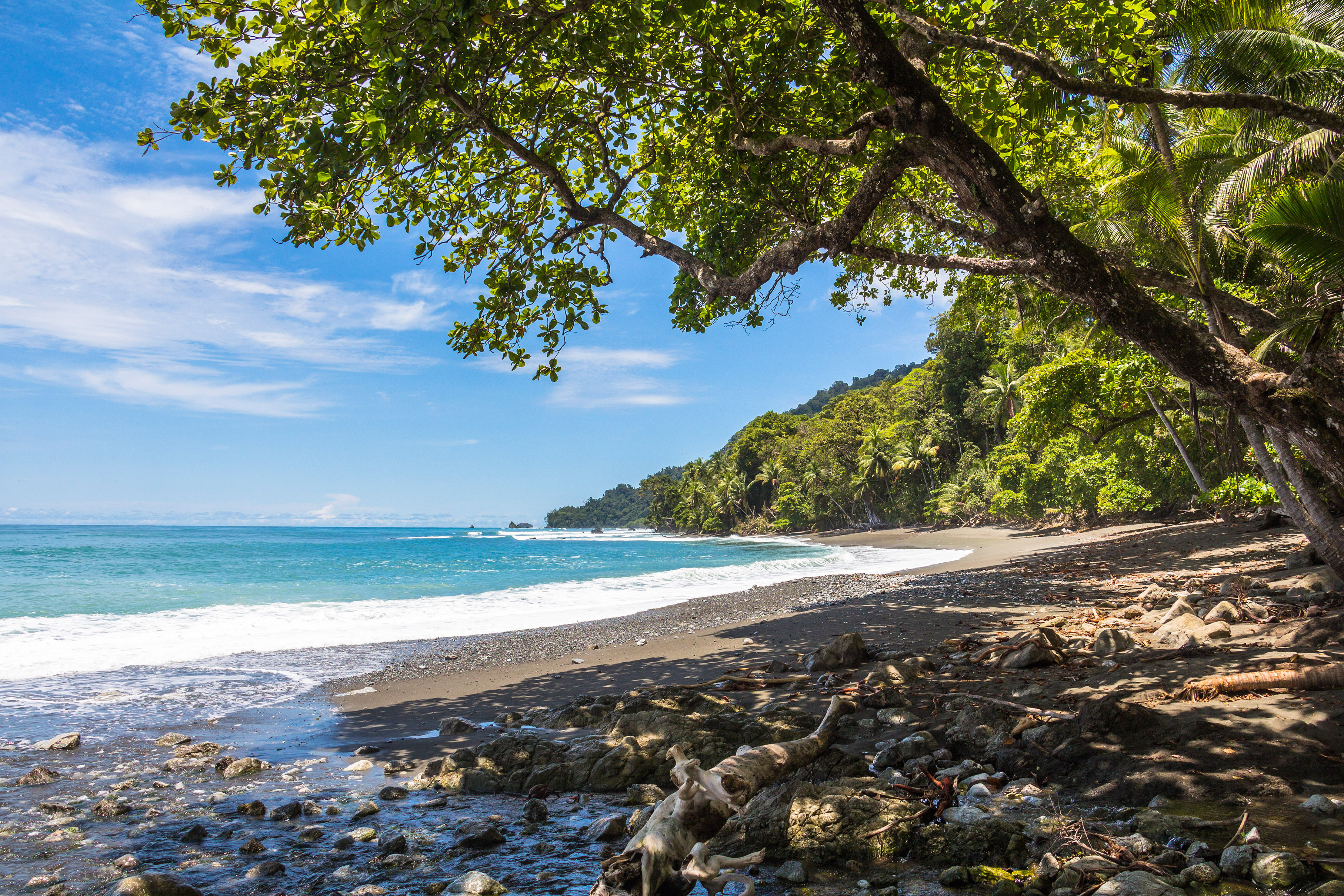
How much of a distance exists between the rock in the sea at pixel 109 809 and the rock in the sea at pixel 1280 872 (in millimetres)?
5604

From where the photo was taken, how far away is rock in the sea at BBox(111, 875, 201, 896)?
8.61 ft

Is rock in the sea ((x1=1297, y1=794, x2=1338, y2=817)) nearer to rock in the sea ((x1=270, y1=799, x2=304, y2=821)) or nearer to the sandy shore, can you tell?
the sandy shore

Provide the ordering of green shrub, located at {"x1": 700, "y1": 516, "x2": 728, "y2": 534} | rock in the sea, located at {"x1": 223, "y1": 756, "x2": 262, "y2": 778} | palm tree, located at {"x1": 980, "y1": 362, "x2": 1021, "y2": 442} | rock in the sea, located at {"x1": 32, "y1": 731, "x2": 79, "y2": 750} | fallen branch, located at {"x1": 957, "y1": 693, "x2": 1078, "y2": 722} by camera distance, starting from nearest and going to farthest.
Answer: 1. fallen branch, located at {"x1": 957, "y1": 693, "x2": 1078, "y2": 722}
2. rock in the sea, located at {"x1": 223, "y1": 756, "x2": 262, "y2": 778}
3. rock in the sea, located at {"x1": 32, "y1": 731, "x2": 79, "y2": 750}
4. palm tree, located at {"x1": 980, "y1": 362, "x2": 1021, "y2": 442}
5. green shrub, located at {"x1": 700, "y1": 516, "x2": 728, "y2": 534}

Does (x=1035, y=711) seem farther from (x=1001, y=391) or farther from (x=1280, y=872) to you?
(x=1001, y=391)

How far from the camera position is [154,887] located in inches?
106

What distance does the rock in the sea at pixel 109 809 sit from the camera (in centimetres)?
384

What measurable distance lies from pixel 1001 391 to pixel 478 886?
42407 millimetres

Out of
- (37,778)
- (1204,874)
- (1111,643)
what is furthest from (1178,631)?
(37,778)

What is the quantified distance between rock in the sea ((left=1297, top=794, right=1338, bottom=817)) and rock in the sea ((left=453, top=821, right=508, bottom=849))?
3.62m

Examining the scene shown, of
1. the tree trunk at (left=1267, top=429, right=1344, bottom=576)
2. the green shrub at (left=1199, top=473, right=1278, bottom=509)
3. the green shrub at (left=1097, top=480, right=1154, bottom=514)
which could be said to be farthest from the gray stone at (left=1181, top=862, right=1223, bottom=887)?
the green shrub at (left=1097, top=480, right=1154, bottom=514)

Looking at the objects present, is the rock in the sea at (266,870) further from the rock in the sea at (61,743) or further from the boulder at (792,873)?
the rock in the sea at (61,743)

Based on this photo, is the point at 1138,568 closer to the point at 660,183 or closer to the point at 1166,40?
the point at 1166,40

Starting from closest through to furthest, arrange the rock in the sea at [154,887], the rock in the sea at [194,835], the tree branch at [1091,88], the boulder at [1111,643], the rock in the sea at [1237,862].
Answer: the rock in the sea at [1237,862], the rock in the sea at [154,887], the rock in the sea at [194,835], the tree branch at [1091,88], the boulder at [1111,643]

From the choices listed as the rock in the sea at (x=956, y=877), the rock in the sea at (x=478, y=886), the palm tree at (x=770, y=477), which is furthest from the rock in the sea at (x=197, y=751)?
the palm tree at (x=770, y=477)
